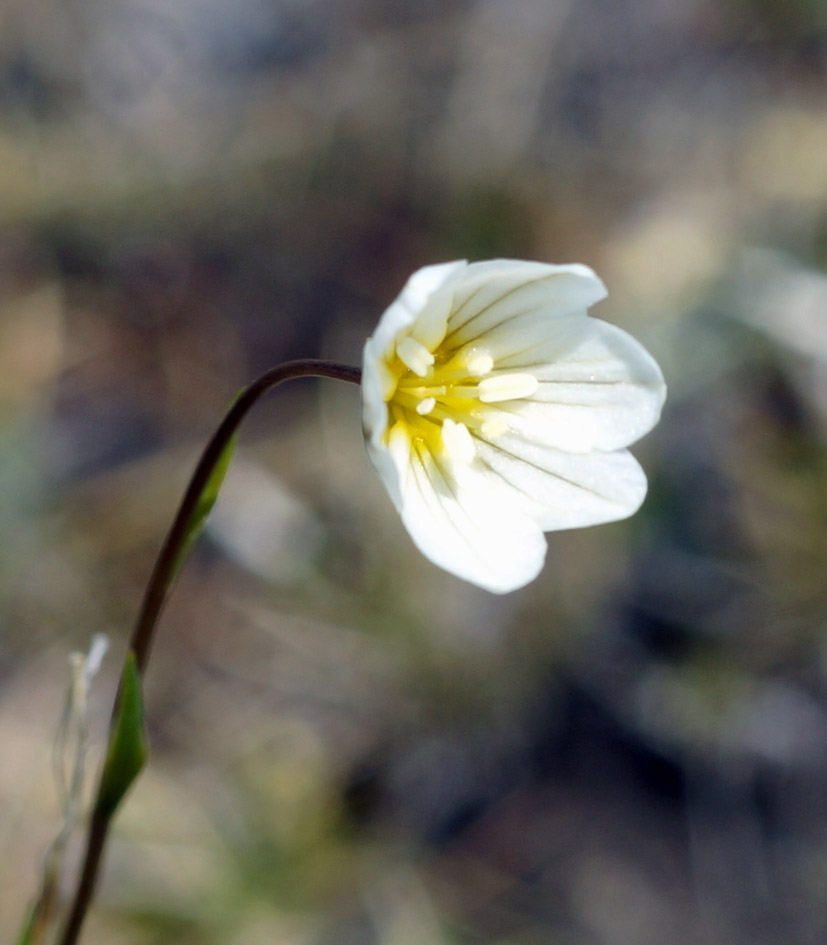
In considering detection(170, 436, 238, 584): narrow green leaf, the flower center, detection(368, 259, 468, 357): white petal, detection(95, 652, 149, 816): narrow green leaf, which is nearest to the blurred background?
detection(95, 652, 149, 816): narrow green leaf

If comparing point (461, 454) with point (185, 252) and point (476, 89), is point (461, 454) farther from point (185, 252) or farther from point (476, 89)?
point (476, 89)

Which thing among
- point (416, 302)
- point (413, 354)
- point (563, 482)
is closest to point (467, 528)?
point (563, 482)

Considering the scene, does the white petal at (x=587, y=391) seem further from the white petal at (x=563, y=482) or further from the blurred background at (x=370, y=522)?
the blurred background at (x=370, y=522)

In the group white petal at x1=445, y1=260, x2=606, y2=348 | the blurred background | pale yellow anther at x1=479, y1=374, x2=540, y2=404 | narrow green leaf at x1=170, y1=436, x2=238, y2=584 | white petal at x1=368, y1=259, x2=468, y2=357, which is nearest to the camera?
white petal at x1=368, y1=259, x2=468, y2=357

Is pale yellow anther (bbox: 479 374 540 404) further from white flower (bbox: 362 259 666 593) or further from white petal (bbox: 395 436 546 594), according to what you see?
white petal (bbox: 395 436 546 594)

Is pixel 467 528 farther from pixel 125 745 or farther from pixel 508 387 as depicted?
pixel 125 745

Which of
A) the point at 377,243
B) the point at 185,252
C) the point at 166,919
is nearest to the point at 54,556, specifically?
the point at 166,919
